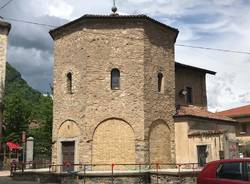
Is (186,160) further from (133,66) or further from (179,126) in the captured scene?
(133,66)

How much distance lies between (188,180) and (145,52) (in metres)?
8.54

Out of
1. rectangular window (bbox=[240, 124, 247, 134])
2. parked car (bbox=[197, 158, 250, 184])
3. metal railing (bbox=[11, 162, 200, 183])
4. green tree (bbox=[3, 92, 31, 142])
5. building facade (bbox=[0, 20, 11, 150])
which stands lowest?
metal railing (bbox=[11, 162, 200, 183])

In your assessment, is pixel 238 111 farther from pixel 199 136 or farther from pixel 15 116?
pixel 15 116

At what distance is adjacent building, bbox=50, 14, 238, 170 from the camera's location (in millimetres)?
23688

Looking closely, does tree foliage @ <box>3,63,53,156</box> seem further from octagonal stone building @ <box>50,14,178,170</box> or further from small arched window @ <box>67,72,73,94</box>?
octagonal stone building @ <box>50,14,178,170</box>

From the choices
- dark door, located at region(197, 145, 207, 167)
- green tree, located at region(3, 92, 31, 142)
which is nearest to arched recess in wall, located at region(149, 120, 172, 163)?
dark door, located at region(197, 145, 207, 167)

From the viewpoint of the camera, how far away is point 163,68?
26219mm

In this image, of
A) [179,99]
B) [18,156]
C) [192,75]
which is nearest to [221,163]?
[179,99]

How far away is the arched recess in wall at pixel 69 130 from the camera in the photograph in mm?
24359

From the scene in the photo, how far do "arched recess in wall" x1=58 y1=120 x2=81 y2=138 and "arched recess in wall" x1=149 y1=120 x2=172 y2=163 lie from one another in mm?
4542

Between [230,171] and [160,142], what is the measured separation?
14668mm

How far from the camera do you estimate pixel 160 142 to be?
24.7 m

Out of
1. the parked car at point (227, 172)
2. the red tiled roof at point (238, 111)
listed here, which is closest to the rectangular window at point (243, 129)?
the red tiled roof at point (238, 111)

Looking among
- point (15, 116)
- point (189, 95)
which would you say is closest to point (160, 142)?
point (189, 95)
